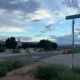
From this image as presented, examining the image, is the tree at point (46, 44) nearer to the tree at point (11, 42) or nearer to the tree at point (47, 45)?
the tree at point (47, 45)

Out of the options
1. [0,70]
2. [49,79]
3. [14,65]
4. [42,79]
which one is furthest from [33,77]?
[14,65]

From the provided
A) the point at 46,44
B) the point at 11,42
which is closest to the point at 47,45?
the point at 46,44

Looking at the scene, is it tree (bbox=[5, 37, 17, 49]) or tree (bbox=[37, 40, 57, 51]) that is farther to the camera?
tree (bbox=[37, 40, 57, 51])

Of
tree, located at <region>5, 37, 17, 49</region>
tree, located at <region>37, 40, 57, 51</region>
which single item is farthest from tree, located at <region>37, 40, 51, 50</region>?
tree, located at <region>5, 37, 17, 49</region>

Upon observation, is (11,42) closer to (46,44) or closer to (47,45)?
(46,44)

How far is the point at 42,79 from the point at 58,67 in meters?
1.02

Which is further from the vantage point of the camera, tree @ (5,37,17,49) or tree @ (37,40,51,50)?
tree @ (37,40,51,50)

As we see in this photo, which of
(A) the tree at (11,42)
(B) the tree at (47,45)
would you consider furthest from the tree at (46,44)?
(A) the tree at (11,42)

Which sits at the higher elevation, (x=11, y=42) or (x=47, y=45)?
(x=11, y=42)

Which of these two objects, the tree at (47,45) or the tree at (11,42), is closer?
the tree at (11,42)

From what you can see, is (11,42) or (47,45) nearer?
(11,42)

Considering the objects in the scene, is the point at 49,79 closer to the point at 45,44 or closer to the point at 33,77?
the point at 33,77

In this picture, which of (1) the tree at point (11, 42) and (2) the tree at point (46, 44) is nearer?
(1) the tree at point (11, 42)

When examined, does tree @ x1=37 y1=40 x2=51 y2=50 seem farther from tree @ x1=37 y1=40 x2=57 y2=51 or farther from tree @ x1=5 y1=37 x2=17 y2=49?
tree @ x1=5 y1=37 x2=17 y2=49
